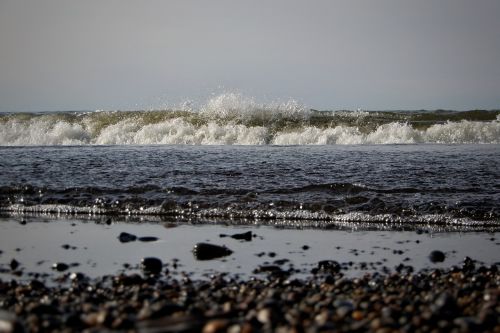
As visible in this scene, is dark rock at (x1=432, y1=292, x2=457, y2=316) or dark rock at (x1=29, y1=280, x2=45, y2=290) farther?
dark rock at (x1=29, y1=280, x2=45, y2=290)

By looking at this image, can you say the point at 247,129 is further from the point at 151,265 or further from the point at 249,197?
the point at 151,265

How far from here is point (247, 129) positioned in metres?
27.6

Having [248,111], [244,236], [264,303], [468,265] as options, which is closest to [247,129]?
[248,111]

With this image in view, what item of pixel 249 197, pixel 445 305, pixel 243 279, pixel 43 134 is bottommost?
pixel 243 279

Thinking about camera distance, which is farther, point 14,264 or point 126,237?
point 126,237

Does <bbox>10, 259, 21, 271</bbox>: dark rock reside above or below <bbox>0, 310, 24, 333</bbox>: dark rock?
below

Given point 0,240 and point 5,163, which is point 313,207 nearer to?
point 0,240

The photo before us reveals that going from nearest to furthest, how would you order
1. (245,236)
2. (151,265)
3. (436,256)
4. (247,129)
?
(151,265) < (436,256) < (245,236) < (247,129)

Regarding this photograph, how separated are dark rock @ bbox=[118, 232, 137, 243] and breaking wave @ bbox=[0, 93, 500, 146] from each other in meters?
17.8

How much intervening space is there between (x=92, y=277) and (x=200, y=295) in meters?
1.59

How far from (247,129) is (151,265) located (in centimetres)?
2049

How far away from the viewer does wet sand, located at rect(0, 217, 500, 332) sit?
4.89 meters

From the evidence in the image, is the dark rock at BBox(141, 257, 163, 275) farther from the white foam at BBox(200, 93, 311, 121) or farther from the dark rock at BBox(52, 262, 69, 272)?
the white foam at BBox(200, 93, 311, 121)

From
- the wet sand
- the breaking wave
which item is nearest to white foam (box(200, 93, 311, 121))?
the breaking wave
